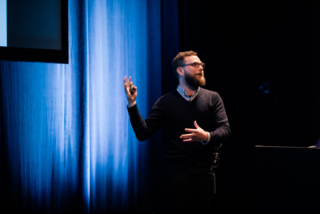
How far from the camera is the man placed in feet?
5.45

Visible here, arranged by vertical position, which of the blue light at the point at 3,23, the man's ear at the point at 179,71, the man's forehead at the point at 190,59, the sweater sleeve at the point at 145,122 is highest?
the blue light at the point at 3,23

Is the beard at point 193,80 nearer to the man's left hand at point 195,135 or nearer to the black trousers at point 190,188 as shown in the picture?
the man's left hand at point 195,135

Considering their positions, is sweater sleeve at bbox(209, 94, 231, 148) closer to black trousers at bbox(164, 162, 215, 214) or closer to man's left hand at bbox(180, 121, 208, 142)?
man's left hand at bbox(180, 121, 208, 142)

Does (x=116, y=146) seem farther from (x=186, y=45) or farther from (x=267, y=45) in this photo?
(x=267, y=45)

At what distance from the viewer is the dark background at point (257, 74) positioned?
245cm

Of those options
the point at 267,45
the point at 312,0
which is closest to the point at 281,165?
the point at 267,45

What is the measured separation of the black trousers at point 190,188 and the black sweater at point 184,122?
0.06 metres

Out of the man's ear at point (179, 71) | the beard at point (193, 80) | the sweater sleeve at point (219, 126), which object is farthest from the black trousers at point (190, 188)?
the man's ear at point (179, 71)

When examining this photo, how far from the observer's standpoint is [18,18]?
1952mm

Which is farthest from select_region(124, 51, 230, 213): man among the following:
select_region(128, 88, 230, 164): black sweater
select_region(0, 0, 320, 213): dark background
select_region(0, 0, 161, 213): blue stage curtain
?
select_region(0, 0, 320, 213): dark background

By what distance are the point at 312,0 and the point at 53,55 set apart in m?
2.57

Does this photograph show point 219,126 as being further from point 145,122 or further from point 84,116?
point 84,116

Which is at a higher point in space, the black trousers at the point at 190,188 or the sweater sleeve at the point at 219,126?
the sweater sleeve at the point at 219,126

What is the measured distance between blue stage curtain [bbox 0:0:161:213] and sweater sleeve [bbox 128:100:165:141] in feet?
1.72
